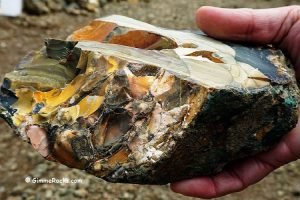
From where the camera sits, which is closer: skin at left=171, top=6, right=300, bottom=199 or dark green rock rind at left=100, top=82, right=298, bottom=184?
dark green rock rind at left=100, top=82, right=298, bottom=184

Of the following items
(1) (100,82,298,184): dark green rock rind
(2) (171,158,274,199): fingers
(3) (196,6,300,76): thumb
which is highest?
(3) (196,6,300,76): thumb

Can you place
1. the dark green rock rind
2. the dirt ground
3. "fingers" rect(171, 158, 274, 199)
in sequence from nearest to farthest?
the dark green rock rind
"fingers" rect(171, 158, 274, 199)
the dirt ground

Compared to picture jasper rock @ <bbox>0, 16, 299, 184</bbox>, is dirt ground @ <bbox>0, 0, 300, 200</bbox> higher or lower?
lower
